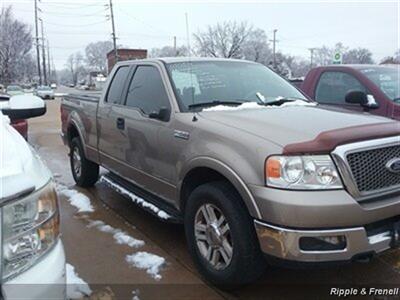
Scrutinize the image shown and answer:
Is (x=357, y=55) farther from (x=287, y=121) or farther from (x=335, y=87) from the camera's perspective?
(x=287, y=121)

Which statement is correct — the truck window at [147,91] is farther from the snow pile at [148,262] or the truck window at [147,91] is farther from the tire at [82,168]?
the tire at [82,168]

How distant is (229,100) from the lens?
4.20 meters

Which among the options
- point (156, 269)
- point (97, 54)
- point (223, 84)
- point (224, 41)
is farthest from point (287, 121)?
point (97, 54)

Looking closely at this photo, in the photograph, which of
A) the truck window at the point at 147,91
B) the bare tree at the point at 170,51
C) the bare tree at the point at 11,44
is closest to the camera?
the truck window at the point at 147,91

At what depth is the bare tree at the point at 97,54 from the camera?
116m

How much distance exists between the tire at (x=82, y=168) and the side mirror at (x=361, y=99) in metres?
3.57

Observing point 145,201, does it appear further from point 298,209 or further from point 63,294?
point 63,294


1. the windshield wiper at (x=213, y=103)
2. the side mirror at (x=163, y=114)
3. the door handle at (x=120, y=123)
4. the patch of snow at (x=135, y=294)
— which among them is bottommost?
the patch of snow at (x=135, y=294)

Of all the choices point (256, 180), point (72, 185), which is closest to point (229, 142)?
point (256, 180)

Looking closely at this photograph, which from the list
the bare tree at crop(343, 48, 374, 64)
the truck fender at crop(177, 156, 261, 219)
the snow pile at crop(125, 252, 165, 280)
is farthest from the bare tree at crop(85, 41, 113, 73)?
the truck fender at crop(177, 156, 261, 219)

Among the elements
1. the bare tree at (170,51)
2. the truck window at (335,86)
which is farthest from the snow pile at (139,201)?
the bare tree at (170,51)

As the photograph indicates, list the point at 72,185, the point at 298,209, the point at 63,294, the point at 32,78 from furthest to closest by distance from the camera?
the point at 32,78, the point at 72,185, the point at 298,209, the point at 63,294

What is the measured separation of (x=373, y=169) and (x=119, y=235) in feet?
8.82

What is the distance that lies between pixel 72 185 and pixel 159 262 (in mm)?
3323
